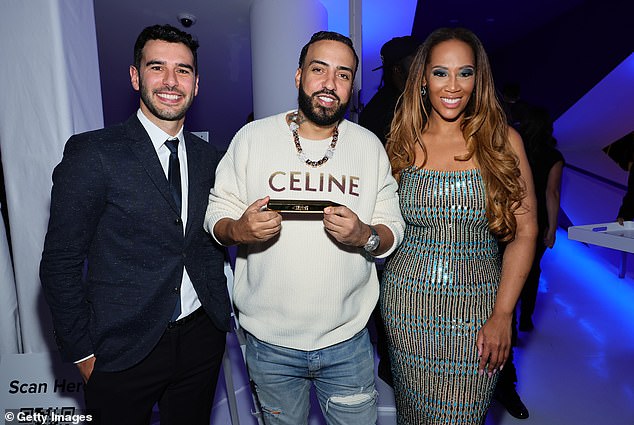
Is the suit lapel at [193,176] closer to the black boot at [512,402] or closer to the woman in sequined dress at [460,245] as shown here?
the woman in sequined dress at [460,245]

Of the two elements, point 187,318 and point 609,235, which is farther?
point 609,235

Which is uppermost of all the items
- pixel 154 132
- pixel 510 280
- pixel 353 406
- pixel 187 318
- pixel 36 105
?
pixel 36 105

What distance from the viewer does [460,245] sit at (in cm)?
155

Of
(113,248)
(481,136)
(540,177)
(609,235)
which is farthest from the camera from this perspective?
(540,177)

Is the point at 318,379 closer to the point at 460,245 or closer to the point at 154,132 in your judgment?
the point at 460,245

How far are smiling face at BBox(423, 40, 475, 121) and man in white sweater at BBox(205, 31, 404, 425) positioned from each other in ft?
1.03

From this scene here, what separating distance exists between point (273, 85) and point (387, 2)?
3.37 meters

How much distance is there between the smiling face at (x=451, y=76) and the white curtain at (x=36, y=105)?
A: 60.5 inches

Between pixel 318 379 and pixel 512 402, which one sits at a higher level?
pixel 318 379

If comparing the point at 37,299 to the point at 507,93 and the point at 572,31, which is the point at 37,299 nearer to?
the point at 507,93

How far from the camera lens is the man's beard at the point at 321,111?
1.39 meters

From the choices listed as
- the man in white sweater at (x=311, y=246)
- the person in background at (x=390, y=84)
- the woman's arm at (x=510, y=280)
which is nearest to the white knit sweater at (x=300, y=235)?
the man in white sweater at (x=311, y=246)

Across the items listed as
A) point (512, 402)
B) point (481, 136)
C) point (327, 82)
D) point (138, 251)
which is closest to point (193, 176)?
point (138, 251)

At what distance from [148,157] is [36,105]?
0.88 m
